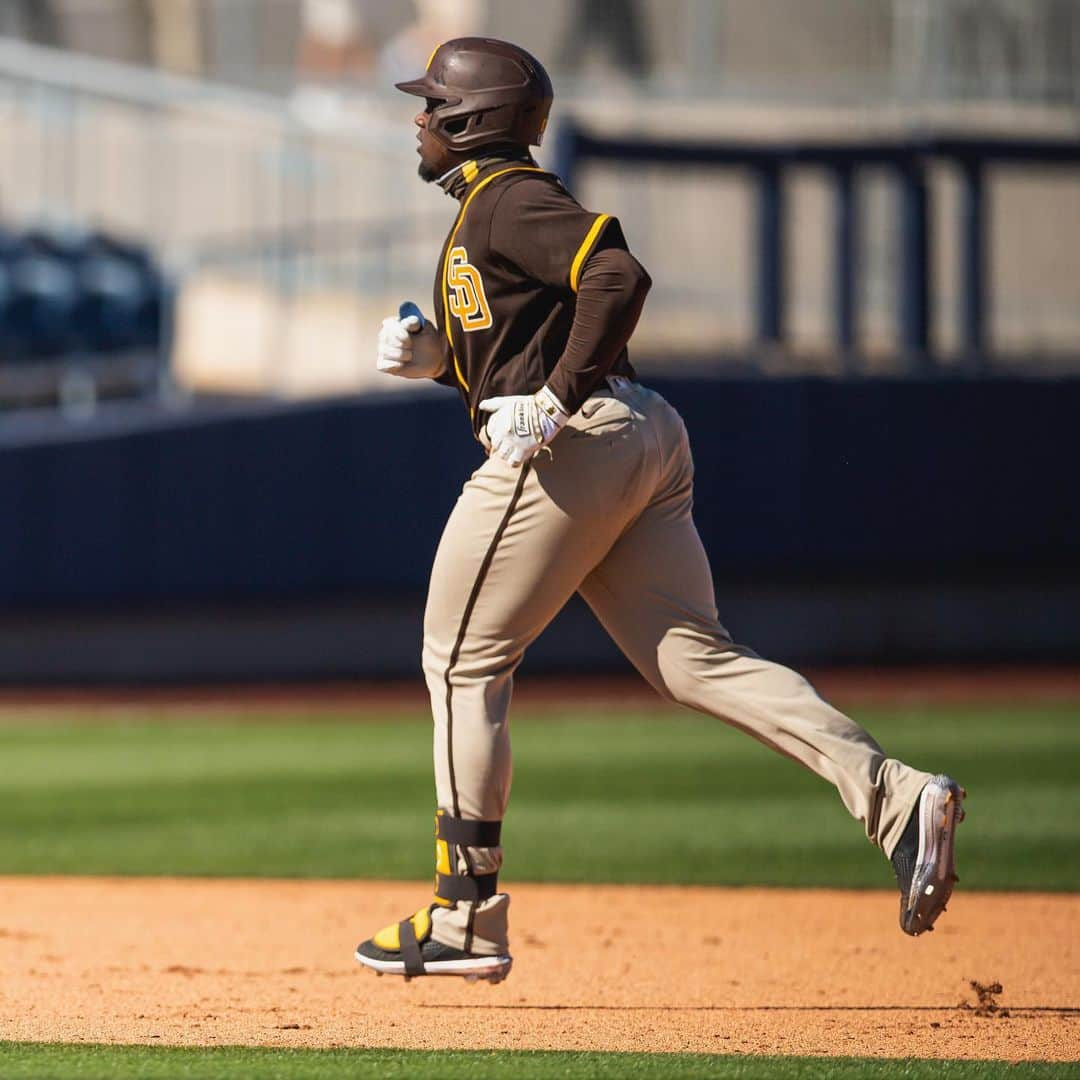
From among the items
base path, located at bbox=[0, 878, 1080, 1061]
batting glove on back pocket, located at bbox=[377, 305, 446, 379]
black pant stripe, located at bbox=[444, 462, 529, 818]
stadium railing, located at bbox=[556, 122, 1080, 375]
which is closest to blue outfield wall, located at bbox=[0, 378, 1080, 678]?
stadium railing, located at bbox=[556, 122, 1080, 375]

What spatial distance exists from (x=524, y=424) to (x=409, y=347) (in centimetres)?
43

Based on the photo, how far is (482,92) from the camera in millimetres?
3887

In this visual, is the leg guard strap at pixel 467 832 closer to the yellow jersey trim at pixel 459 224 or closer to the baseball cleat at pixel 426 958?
the baseball cleat at pixel 426 958

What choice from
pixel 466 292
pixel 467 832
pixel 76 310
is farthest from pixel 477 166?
pixel 76 310

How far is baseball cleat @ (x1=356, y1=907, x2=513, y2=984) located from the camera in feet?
12.6

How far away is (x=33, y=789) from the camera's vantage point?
8.02 meters

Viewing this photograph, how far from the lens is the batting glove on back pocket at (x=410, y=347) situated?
3957mm

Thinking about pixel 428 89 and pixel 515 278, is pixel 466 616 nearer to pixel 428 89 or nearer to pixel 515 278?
pixel 515 278

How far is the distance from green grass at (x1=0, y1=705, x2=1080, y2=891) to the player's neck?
9.38ft

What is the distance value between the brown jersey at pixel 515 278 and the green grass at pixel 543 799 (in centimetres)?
276

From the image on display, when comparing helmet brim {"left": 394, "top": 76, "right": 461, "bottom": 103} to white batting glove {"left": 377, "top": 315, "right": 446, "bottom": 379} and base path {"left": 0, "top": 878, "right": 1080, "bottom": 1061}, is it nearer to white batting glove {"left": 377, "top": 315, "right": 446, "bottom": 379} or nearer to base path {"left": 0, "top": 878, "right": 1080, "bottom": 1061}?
white batting glove {"left": 377, "top": 315, "right": 446, "bottom": 379}

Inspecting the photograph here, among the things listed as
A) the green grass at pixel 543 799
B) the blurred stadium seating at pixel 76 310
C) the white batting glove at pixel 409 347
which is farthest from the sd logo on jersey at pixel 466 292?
the blurred stadium seating at pixel 76 310

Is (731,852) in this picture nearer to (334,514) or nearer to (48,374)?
(334,514)

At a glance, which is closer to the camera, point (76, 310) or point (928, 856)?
point (928, 856)
